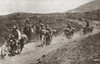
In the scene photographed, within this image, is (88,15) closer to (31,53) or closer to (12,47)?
(31,53)

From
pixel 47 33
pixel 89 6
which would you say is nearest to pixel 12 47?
pixel 47 33

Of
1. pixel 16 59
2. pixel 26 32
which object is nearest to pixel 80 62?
pixel 16 59

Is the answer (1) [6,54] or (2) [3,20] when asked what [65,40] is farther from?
(2) [3,20]

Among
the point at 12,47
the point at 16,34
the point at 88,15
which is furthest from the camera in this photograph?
the point at 88,15

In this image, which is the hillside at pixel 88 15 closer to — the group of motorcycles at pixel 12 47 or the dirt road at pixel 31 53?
the dirt road at pixel 31 53

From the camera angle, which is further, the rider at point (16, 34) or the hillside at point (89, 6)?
the hillside at point (89, 6)

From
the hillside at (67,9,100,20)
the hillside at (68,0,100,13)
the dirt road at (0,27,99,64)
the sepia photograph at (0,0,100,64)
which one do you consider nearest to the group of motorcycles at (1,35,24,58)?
the sepia photograph at (0,0,100,64)

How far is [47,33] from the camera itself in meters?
8.88

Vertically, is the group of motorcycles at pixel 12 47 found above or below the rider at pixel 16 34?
below

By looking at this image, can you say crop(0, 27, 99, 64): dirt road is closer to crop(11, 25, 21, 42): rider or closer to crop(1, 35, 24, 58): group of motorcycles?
crop(1, 35, 24, 58): group of motorcycles

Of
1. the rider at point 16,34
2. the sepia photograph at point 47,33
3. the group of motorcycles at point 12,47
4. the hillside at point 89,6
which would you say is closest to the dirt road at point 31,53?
the sepia photograph at point 47,33

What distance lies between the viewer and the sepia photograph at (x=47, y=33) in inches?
259

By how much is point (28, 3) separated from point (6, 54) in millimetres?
2345

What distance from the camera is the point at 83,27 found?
960 cm
